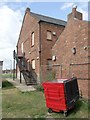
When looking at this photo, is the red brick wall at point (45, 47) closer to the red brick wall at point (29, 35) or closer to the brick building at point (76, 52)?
the red brick wall at point (29, 35)

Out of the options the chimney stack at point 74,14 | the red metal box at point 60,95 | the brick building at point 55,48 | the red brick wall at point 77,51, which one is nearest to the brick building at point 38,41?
the brick building at point 55,48

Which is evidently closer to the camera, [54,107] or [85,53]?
[54,107]

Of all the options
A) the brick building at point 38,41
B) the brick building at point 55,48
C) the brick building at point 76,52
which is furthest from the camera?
the brick building at point 38,41

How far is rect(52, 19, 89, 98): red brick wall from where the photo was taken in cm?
1111

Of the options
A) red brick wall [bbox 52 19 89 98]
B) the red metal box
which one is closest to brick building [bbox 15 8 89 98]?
red brick wall [bbox 52 19 89 98]

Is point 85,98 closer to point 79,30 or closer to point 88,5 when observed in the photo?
point 79,30

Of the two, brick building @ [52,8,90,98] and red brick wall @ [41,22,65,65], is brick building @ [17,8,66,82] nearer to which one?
red brick wall @ [41,22,65,65]

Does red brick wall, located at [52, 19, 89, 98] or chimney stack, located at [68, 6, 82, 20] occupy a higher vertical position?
chimney stack, located at [68, 6, 82, 20]

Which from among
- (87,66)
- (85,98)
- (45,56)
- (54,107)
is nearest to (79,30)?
(87,66)

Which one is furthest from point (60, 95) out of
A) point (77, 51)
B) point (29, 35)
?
point (29, 35)

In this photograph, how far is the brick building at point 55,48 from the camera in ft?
37.5

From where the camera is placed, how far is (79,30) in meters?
11.8

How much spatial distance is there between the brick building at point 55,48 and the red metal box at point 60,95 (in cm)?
300

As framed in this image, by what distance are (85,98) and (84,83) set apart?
0.96 meters
